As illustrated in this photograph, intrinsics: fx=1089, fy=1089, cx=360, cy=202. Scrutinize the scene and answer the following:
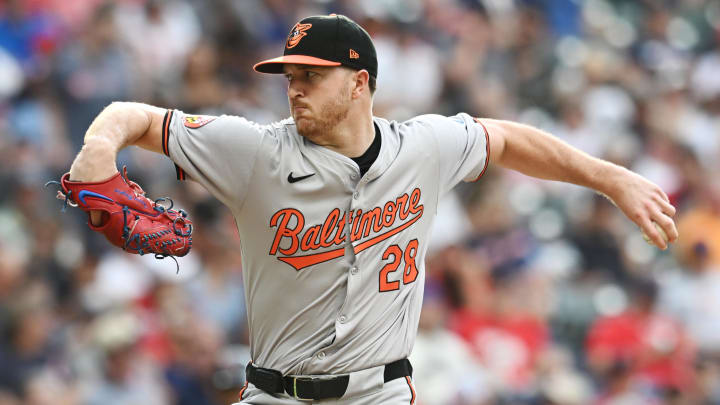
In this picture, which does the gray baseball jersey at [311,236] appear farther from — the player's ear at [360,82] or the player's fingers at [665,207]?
the player's fingers at [665,207]

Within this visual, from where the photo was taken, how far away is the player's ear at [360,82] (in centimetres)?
403

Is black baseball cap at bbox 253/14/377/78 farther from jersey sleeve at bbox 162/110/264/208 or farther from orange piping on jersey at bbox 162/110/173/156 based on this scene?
orange piping on jersey at bbox 162/110/173/156

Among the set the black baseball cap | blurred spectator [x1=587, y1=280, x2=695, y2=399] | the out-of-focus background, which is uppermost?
the black baseball cap

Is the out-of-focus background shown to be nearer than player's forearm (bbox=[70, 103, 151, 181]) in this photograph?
No

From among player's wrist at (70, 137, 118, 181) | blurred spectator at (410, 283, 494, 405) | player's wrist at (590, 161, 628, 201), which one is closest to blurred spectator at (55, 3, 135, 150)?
blurred spectator at (410, 283, 494, 405)

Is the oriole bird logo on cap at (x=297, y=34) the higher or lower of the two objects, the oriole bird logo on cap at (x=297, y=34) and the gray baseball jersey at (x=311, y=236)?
the higher

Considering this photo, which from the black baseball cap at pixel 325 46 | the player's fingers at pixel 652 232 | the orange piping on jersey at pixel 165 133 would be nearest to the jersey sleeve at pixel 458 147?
the black baseball cap at pixel 325 46

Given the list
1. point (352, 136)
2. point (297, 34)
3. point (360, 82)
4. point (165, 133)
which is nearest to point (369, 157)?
point (352, 136)

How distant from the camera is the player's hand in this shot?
13.4 feet

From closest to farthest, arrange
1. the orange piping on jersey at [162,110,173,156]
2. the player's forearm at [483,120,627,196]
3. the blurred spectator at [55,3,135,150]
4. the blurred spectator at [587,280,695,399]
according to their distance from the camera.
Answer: the orange piping on jersey at [162,110,173,156]
the player's forearm at [483,120,627,196]
the blurred spectator at [55,3,135,150]
the blurred spectator at [587,280,695,399]

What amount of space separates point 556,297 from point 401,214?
5.01 m

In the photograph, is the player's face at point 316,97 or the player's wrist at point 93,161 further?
the player's face at point 316,97

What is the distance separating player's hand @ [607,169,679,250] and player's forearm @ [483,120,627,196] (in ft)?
0.12

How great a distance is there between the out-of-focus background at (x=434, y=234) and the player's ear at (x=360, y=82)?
2493 millimetres
